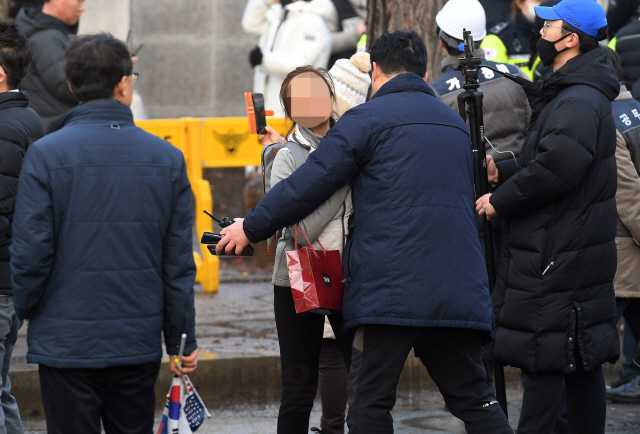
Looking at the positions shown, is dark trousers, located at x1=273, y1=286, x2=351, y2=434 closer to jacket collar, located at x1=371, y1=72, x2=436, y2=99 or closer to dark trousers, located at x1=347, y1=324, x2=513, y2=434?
dark trousers, located at x1=347, y1=324, x2=513, y2=434

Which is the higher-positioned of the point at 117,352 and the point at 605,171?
the point at 605,171

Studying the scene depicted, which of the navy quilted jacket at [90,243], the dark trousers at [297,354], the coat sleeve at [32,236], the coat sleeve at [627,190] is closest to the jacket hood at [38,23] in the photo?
the dark trousers at [297,354]

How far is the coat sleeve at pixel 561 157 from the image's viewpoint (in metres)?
3.98

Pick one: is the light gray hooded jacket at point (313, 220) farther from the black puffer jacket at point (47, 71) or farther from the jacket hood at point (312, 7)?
the jacket hood at point (312, 7)

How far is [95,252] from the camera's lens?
3.14m

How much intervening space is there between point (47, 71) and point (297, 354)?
3.62 m

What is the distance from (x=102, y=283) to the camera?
3148mm

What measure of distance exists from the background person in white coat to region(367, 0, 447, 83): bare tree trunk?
7.56 feet

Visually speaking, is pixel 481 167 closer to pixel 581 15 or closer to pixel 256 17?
pixel 581 15

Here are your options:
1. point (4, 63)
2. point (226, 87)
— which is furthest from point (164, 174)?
point (226, 87)

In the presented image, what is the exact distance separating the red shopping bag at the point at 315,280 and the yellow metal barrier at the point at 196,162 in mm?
4055

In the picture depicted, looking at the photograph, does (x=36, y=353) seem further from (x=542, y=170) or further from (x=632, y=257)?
(x=632, y=257)

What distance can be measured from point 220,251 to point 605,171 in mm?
1747

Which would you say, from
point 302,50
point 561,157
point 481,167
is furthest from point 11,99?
point 302,50
